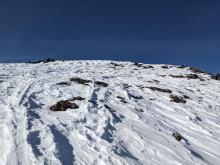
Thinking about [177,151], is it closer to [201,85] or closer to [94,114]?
[94,114]

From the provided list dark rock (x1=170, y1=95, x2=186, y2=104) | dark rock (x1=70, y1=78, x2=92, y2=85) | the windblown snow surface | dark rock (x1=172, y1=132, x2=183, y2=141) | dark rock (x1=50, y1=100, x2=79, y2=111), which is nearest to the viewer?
the windblown snow surface

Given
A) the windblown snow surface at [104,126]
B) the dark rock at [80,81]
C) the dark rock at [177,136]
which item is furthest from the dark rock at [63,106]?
the dark rock at [80,81]

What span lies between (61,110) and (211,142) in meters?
6.21

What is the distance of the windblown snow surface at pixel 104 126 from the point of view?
9641 mm

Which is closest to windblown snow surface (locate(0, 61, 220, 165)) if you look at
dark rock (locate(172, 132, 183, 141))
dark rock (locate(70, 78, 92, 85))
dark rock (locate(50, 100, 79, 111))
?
dark rock (locate(172, 132, 183, 141))

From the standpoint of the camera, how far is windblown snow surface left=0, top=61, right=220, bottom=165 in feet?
31.6

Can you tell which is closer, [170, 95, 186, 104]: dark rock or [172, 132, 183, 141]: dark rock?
[172, 132, 183, 141]: dark rock

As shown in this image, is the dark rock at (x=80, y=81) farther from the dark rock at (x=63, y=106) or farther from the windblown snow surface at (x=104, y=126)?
the dark rock at (x=63, y=106)

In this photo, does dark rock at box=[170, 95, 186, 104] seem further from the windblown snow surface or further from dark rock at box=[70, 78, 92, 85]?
dark rock at box=[70, 78, 92, 85]

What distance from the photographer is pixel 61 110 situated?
46.4 feet

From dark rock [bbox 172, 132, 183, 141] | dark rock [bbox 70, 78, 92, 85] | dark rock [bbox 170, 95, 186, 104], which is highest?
dark rock [bbox 70, 78, 92, 85]

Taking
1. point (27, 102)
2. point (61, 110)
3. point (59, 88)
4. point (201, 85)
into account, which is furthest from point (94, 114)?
point (201, 85)

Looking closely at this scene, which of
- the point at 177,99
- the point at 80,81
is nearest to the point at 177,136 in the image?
the point at 177,99

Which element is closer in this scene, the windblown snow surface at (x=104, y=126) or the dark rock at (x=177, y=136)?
the windblown snow surface at (x=104, y=126)
